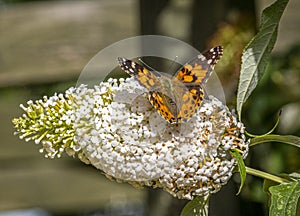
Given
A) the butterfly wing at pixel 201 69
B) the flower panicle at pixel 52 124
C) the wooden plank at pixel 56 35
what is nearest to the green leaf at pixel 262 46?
the butterfly wing at pixel 201 69

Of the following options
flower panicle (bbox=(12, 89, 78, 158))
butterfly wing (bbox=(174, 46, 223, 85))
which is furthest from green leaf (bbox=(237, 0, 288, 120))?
flower panicle (bbox=(12, 89, 78, 158))

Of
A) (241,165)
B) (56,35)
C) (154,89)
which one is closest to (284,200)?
(241,165)

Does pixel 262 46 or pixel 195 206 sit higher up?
pixel 262 46

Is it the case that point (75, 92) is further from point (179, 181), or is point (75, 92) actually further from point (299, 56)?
point (299, 56)

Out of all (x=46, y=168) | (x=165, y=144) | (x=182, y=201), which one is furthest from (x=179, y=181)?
(x=46, y=168)

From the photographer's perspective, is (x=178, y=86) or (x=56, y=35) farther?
(x=56, y=35)

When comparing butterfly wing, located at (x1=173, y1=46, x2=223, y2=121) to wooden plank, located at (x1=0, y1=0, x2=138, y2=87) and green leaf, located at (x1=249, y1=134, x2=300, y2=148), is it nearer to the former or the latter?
green leaf, located at (x1=249, y1=134, x2=300, y2=148)

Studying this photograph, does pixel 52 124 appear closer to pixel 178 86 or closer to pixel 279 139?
pixel 178 86

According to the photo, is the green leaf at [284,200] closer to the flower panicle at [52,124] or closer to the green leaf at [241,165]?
the green leaf at [241,165]
